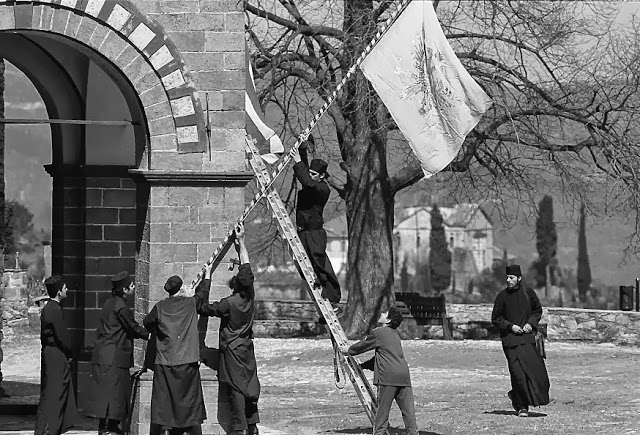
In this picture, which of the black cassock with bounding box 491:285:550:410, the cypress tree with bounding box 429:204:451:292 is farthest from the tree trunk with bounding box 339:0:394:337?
the cypress tree with bounding box 429:204:451:292

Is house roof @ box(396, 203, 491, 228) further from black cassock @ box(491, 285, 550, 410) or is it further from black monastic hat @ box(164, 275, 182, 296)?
black monastic hat @ box(164, 275, 182, 296)

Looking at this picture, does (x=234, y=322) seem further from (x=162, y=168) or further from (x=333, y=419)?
(x=333, y=419)

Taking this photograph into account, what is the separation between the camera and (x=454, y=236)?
392ft

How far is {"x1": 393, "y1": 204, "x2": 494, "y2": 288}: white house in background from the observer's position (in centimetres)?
11375

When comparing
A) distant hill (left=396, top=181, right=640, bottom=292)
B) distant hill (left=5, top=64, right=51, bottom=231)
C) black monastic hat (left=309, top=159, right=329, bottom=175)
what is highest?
distant hill (left=5, top=64, right=51, bottom=231)

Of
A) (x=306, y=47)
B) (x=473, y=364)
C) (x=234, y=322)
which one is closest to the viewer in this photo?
(x=234, y=322)

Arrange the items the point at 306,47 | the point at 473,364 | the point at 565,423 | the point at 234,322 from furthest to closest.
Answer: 1. the point at 306,47
2. the point at 473,364
3. the point at 565,423
4. the point at 234,322

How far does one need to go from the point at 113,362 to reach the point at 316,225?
2518 mm

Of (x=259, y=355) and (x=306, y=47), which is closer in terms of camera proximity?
(x=259, y=355)

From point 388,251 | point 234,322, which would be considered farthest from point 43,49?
point 388,251

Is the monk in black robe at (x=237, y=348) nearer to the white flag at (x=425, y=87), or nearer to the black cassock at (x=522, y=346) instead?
the white flag at (x=425, y=87)

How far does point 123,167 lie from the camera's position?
55.3 feet

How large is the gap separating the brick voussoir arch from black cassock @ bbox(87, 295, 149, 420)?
67.0 inches

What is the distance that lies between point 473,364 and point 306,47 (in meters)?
7.62
